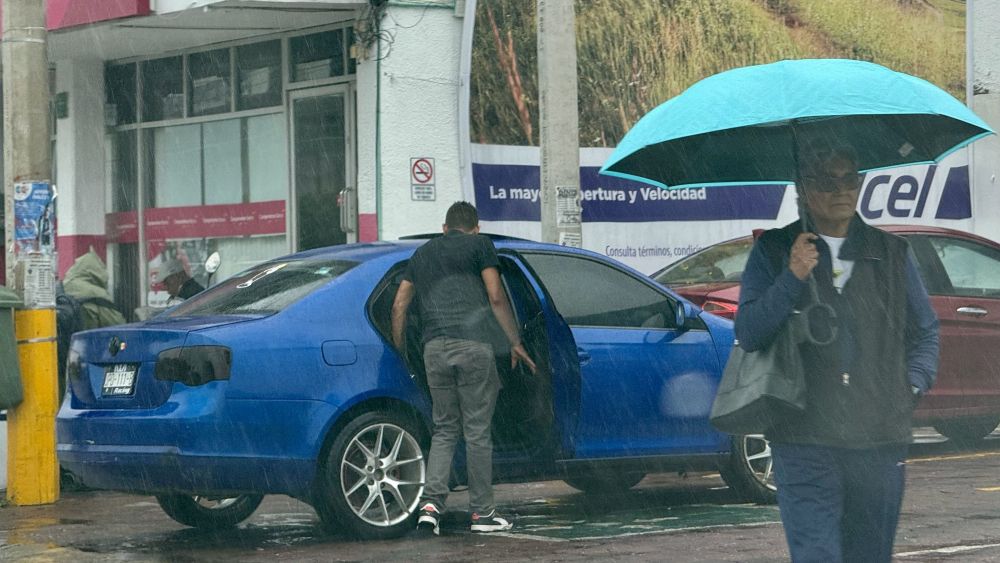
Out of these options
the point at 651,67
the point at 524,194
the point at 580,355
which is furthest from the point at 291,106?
the point at 580,355

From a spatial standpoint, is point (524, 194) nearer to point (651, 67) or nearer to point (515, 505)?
point (651, 67)

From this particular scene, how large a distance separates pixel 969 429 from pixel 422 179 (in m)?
5.46

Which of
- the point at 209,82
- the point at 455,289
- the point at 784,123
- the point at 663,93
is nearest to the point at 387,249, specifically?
the point at 455,289

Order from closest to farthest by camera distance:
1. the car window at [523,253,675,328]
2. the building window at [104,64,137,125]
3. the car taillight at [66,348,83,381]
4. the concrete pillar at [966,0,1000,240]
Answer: the car taillight at [66,348,83,381] → the car window at [523,253,675,328] → the concrete pillar at [966,0,1000,240] → the building window at [104,64,137,125]

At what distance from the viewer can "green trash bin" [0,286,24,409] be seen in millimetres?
9875

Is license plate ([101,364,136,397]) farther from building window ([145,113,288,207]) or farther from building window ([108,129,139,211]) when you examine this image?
building window ([108,129,139,211])

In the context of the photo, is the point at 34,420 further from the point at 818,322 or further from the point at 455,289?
the point at 818,322

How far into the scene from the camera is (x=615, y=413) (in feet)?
28.5

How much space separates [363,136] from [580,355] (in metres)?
6.60

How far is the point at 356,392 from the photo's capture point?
7.83 meters

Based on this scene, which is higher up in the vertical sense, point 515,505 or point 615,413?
point 615,413

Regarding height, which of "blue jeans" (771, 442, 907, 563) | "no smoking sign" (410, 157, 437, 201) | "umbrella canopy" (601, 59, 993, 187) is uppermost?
"no smoking sign" (410, 157, 437, 201)

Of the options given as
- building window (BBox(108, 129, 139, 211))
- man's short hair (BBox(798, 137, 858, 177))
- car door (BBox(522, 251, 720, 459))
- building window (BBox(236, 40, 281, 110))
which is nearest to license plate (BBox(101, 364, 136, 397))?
car door (BBox(522, 251, 720, 459))

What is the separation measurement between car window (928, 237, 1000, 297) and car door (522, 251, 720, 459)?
136 inches
